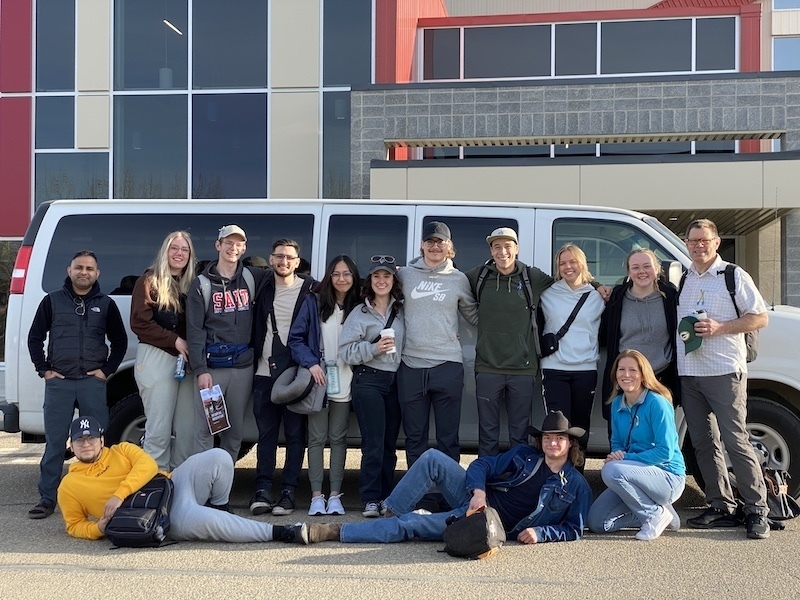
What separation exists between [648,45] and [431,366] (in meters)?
12.2

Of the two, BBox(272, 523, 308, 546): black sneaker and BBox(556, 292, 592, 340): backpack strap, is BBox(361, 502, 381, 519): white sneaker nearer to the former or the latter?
BBox(272, 523, 308, 546): black sneaker

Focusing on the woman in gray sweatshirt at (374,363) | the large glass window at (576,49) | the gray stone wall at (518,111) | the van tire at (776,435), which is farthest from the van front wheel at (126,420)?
the large glass window at (576,49)

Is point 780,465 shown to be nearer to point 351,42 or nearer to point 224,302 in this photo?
point 224,302

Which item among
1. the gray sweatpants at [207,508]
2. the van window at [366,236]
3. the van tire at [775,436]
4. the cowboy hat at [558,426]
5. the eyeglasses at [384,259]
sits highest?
the van window at [366,236]

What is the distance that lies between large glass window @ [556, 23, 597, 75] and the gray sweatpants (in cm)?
1263

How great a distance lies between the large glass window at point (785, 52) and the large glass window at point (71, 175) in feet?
41.4

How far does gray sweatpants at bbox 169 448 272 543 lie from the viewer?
17.2 feet

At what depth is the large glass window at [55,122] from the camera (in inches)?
621

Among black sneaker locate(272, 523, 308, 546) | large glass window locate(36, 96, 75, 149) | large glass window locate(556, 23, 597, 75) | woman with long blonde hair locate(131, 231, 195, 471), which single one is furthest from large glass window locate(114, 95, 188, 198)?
black sneaker locate(272, 523, 308, 546)

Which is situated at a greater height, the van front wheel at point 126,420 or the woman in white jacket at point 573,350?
the woman in white jacket at point 573,350

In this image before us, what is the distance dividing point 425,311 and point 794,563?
107 inches

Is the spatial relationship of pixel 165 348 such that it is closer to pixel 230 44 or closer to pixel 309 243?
pixel 309 243

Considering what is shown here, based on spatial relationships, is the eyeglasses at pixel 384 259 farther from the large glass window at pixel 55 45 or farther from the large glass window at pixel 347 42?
the large glass window at pixel 55 45

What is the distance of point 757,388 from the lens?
627 cm
